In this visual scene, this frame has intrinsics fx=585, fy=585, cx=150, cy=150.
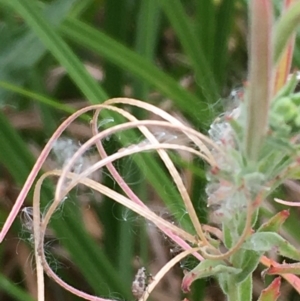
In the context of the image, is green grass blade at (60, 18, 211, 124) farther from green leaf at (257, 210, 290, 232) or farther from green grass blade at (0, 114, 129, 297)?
green leaf at (257, 210, 290, 232)

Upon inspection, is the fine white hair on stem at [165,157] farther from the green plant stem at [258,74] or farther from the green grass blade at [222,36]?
the green grass blade at [222,36]

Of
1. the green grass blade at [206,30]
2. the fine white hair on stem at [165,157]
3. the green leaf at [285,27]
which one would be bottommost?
the fine white hair on stem at [165,157]

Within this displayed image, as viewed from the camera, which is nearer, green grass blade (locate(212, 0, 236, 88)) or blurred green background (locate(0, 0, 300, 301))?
blurred green background (locate(0, 0, 300, 301))

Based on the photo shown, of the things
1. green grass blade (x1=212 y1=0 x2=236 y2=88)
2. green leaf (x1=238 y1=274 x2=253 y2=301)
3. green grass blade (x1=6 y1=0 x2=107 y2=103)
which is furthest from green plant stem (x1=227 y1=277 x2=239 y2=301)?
green grass blade (x1=212 y1=0 x2=236 y2=88)

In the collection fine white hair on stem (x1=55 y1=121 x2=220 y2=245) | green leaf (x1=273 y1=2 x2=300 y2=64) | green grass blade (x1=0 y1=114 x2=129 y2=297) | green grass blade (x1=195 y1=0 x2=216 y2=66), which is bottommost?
green grass blade (x1=0 y1=114 x2=129 y2=297)

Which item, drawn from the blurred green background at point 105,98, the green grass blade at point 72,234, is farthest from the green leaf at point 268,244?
the green grass blade at point 72,234

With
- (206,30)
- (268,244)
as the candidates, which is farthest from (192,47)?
(268,244)
